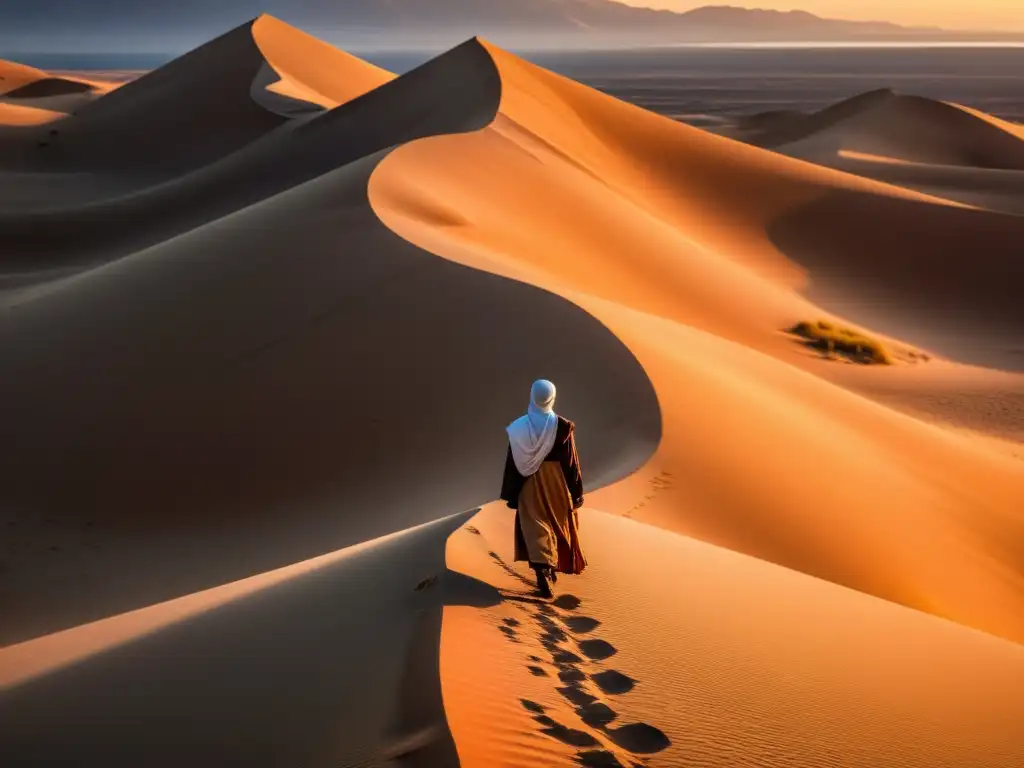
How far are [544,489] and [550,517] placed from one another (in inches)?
5.8

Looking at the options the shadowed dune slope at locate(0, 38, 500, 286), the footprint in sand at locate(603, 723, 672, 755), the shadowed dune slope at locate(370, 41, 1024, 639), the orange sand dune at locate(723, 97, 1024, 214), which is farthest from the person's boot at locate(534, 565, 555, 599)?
the orange sand dune at locate(723, 97, 1024, 214)

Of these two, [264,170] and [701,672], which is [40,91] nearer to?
[264,170]

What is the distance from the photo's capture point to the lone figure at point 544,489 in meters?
5.17

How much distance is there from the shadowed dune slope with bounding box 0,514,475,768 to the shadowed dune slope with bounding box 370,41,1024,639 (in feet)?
7.51

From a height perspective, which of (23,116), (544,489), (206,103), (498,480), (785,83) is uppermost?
(785,83)

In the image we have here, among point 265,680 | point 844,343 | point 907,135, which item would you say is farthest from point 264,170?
point 907,135

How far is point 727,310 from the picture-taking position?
55.1ft

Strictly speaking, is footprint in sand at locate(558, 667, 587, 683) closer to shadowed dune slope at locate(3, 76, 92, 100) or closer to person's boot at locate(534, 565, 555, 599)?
person's boot at locate(534, 565, 555, 599)

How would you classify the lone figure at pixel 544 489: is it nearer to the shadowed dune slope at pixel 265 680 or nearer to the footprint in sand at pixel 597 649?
the shadowed dune slope at pixel 265 680

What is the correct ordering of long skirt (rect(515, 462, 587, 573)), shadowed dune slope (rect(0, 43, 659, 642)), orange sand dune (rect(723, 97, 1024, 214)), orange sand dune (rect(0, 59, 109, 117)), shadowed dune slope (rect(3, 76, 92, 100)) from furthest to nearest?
shadowed dune slope (rect(3, 76, 92, 100)) → orange sand dune (rect(0, 59, 109, 117)) → orange sand dune (rect(723, 97, 1024, 214)) → shadowed dune slope (rect(0, 43, 659, 642)) → long skirt (rect(515, 462, 587, 573))

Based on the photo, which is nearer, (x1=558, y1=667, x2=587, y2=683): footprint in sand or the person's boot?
(x1=558, y1=667, x2=587, y2=683): footprint in sand

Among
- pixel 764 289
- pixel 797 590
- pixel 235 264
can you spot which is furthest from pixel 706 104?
pixel 797 590

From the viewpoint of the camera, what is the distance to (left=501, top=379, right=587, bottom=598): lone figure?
517 centimetres

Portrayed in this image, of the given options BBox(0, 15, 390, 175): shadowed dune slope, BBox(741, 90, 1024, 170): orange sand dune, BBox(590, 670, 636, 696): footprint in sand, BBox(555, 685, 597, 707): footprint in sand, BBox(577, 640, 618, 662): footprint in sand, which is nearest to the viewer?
BBox(555, 685, 597, 707): footprint in sand
